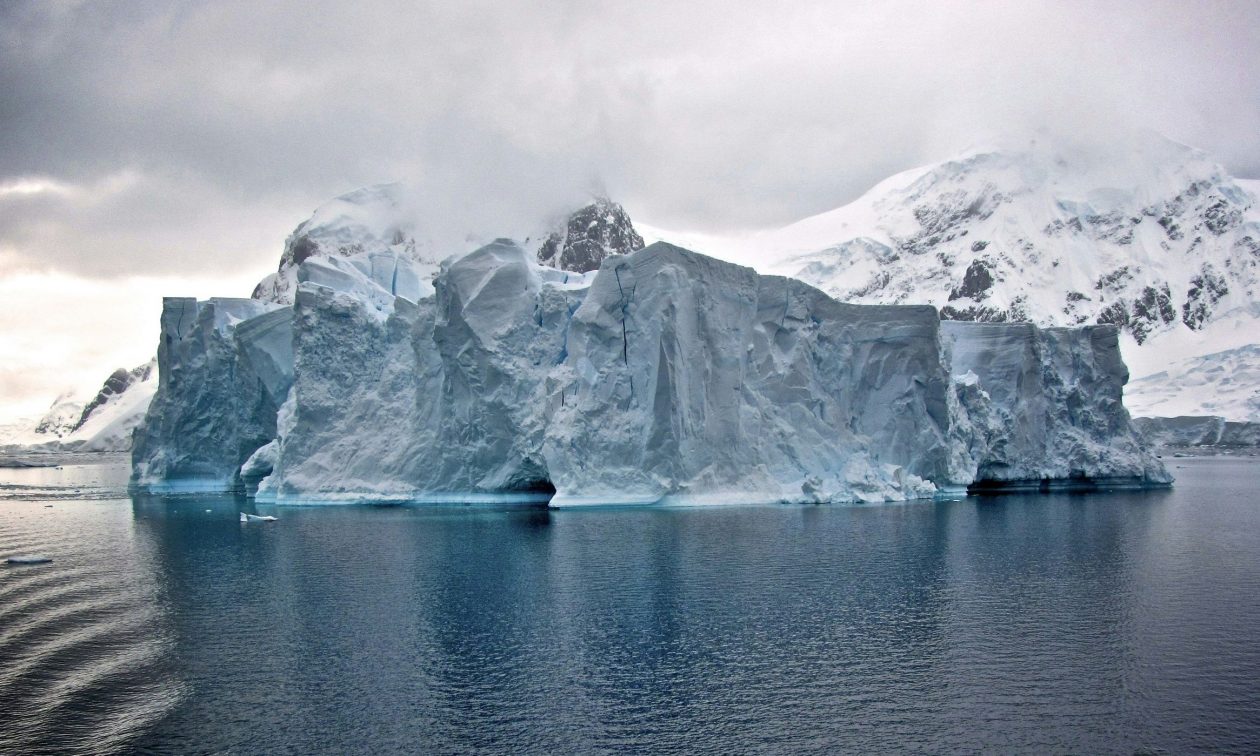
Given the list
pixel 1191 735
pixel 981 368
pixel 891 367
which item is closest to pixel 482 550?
pixel 1191 735

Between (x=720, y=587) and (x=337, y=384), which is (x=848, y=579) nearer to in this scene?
(x=720, y=587)

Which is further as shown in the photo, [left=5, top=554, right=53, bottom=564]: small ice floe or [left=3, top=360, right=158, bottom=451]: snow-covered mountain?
[left=3, top=360, right=158, bottom=451]: snow-covered mountain

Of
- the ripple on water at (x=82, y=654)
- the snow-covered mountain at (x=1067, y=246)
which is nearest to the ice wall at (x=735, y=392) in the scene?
the ripple on water at (x=82, y=654)

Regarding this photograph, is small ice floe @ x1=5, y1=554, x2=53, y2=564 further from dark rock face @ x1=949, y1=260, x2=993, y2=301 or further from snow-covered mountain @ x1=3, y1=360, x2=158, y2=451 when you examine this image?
dark rock face @ x1=949, y1=260, x2=993, y2=301

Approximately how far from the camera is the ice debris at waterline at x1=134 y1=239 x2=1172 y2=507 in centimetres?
3197

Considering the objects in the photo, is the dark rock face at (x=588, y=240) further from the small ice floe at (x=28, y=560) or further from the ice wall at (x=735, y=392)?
the small ice floe at (x=28, y=560)

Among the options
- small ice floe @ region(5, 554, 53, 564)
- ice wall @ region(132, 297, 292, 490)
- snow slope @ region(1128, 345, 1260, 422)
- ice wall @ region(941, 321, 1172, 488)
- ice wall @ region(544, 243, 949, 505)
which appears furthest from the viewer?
snow slope @ region(1128, 345, 1260, 422)

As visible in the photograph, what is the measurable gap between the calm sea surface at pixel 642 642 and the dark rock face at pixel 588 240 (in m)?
73.9

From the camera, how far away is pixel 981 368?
41.3 metres

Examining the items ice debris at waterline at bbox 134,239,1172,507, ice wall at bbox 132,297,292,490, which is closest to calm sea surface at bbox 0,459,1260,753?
ice debris at waterline at bbox 134,239,1172,507

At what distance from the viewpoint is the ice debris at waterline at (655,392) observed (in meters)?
32.0

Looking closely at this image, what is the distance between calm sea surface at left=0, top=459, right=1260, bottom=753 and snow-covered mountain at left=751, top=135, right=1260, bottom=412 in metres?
100

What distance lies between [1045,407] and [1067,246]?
104252 mm

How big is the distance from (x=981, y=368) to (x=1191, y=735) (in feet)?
107
